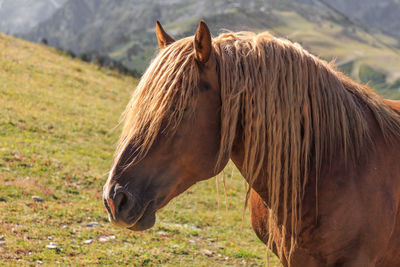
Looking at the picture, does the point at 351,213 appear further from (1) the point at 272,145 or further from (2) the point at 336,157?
(1) the point at 272,145

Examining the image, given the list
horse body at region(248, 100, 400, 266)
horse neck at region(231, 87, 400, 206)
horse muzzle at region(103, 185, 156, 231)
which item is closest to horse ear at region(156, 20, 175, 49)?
Answer: horse neck at region(231, 87, 400, 206)

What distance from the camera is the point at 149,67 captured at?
8.98ft

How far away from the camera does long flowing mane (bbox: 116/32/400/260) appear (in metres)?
2.54

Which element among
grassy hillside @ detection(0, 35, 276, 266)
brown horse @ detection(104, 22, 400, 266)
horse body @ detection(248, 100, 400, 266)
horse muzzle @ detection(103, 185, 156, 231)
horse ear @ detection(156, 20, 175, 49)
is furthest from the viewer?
grassy hillside @ detection(0, 35, 276, 266)

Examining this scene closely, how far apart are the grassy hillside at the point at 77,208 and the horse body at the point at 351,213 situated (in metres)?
0.74

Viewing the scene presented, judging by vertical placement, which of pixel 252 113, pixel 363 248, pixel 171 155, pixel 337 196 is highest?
pixel 252 113

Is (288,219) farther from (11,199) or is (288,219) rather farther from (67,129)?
(67,129)

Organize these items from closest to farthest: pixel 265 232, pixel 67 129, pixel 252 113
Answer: pixel 252 113
pixel 265 232
pixel 67 129

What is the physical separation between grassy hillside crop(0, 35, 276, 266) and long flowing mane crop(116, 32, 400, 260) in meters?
0.61

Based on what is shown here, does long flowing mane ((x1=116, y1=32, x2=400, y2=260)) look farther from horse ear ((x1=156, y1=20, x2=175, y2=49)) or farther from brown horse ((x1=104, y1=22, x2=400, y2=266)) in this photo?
horse ear ((x1=156, y1=20, x2=175, y2=49))

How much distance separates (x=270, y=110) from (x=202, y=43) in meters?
0.67

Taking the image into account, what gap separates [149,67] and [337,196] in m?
1.62

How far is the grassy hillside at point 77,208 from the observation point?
6178mm

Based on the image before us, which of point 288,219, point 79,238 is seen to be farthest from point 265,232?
point 79,238
